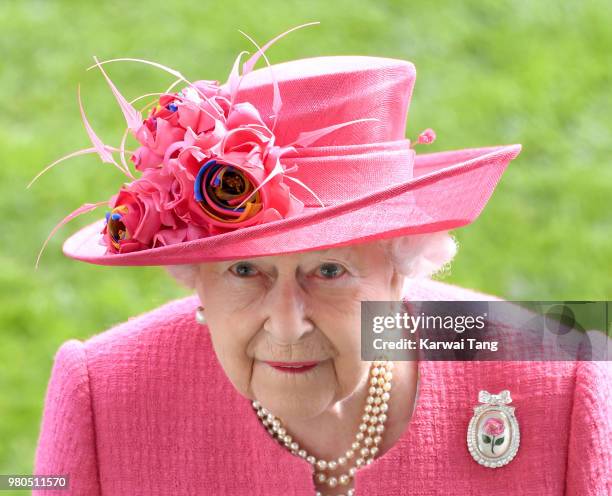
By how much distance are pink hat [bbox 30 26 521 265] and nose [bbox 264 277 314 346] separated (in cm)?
17

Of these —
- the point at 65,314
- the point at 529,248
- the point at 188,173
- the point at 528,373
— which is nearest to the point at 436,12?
the point at 529,248

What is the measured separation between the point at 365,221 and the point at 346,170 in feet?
0.45

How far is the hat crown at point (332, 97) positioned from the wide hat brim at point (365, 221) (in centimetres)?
19

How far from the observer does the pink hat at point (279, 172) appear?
2619 mm

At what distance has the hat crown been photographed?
2783mm

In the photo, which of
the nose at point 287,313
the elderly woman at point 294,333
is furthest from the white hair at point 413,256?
the nose at point 287,313

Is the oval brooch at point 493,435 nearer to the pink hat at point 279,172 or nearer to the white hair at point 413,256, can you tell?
the white hair at point 413,256

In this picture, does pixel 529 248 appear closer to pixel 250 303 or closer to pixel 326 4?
pixel 326 4

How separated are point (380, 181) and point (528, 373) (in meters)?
0.71

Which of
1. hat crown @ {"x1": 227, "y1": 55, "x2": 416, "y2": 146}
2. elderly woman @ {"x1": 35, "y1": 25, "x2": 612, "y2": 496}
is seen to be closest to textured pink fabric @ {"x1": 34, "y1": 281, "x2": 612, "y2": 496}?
elderly woman @ {"x1": 35, "y1": 25, "x2": 612, "y2": 496}

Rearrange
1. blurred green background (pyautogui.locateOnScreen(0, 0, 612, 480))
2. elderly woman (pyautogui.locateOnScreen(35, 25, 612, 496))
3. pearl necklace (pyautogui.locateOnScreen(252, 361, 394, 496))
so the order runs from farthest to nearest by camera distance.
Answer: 1. blurred green background (pyautogui.locateOnScreen(0, 0, 612, 480))
2. pearl necklace (pyautogui.locateOnScreen(252, 361, 394, 496))
3. elderly woman (pyautogui.locateOnScreen(35, 25, 612, 496))

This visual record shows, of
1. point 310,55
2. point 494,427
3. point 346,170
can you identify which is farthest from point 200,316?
point 310,55

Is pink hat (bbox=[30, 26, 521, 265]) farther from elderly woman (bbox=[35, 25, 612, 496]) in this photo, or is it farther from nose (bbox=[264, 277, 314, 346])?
nose (bbox=[264, 277, 314, 346])

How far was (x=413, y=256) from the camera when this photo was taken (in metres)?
2.97
